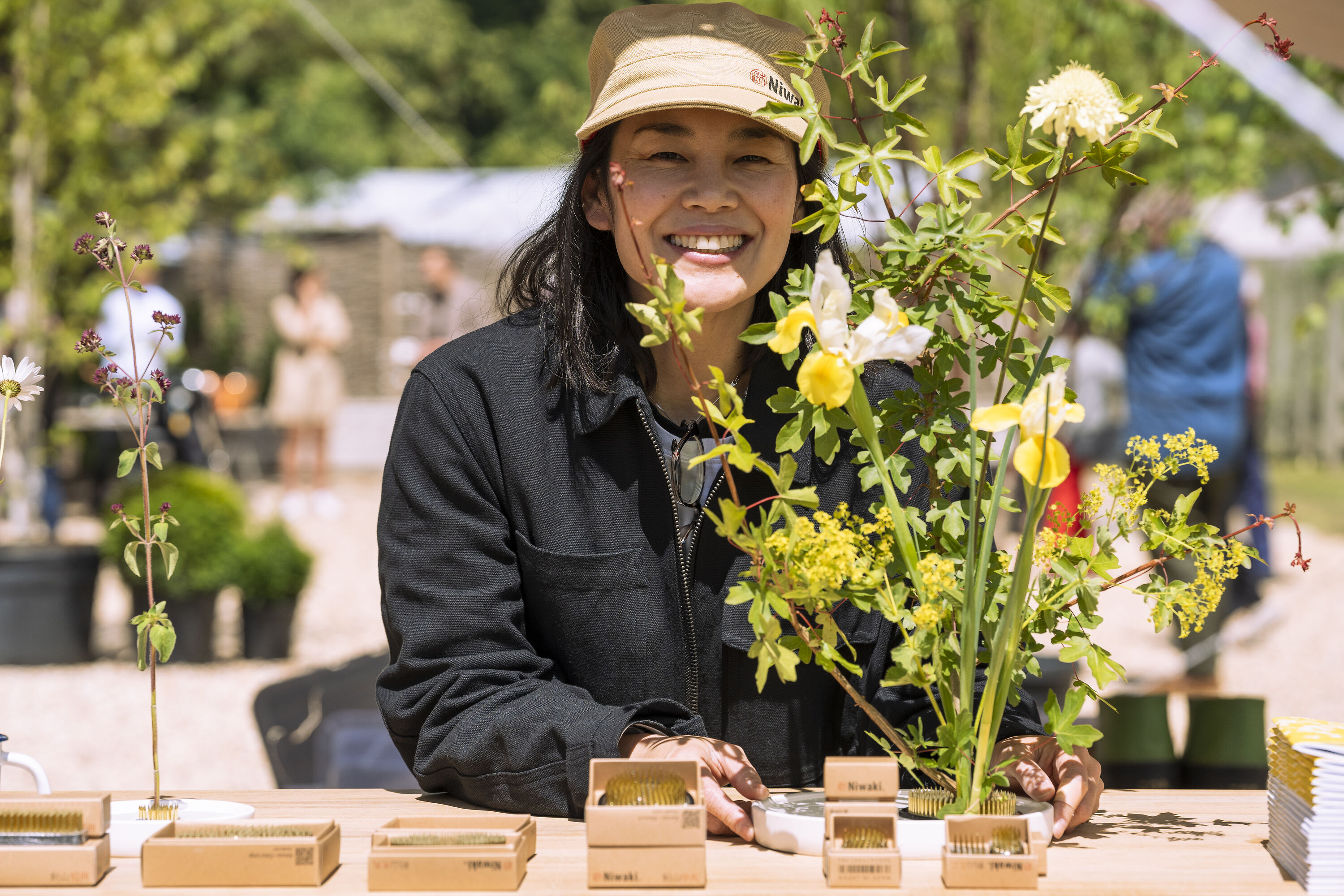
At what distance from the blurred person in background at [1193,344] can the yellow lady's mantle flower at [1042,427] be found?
4.44 m

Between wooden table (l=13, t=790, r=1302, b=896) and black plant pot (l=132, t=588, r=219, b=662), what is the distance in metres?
4.72

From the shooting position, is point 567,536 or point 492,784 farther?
point 567,536

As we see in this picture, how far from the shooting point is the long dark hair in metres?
1.79

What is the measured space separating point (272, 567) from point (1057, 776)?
5.10 meters

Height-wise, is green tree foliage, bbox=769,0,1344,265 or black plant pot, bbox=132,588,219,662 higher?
green tree foliage, bbox=769,0,1344,265

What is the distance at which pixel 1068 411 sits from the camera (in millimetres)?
1127

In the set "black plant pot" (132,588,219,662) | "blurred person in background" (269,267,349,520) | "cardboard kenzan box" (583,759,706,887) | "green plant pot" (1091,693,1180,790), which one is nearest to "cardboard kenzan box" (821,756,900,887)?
"cardboard kenzan box" (583,759,706,887)

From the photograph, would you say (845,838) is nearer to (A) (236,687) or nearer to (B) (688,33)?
(B) (688,33)

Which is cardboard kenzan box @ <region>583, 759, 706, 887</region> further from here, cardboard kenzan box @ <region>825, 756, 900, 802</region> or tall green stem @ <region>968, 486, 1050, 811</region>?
tall green stem @ <region>968, 486, 1050, 811</region>

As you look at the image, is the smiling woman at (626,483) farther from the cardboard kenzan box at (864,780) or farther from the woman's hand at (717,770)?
the cardboard kenzan box at (864,780)

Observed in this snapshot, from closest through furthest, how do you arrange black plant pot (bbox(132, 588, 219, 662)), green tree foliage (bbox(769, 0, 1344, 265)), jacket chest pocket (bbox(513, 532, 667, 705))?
jacket chest pocket (bbox(513, 532, 667, 705)) → green tree foliage (bbox(769, 0, 1344, 265)) → black plant pot (bbox(132, 588, 219, 662))

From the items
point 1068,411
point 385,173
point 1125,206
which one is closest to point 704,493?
point 1068,411

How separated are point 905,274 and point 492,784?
2.37 feet

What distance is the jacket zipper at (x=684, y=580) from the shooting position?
1736 mm
